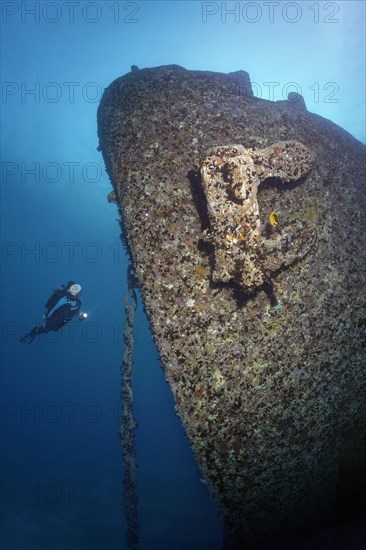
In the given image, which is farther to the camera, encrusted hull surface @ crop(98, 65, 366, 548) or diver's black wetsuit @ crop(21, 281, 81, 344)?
diver's black wetsuit @ crop(21, 281, 81, 344)

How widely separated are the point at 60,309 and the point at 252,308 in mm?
8082

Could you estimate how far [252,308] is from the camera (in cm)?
305

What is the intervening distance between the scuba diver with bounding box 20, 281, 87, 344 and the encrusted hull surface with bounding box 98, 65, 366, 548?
6.90 meters

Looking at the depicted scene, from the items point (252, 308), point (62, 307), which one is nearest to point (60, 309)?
point (62, 307)

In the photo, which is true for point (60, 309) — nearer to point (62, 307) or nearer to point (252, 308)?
point (62, 307)

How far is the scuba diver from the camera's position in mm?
9781

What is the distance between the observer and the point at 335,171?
3906mm

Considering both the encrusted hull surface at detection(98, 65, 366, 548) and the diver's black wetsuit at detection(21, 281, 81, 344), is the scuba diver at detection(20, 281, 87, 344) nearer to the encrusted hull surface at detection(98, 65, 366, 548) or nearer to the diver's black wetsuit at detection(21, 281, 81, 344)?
the diver's black wetsuit at detection(21, 281, 81, 344)

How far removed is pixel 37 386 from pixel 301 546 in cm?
5732

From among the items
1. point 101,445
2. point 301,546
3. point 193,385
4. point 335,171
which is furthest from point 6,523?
point 335,171

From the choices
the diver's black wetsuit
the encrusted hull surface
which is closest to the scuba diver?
the diver's black wetsuit

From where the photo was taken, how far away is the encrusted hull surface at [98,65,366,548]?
9.41ft

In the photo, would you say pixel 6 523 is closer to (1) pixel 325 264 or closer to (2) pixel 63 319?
(2) pixel 63 319

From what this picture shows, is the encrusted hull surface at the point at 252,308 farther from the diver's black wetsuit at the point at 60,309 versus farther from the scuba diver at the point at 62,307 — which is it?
the diver's black wetsuit at the point at 60,309
